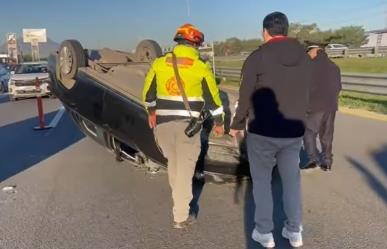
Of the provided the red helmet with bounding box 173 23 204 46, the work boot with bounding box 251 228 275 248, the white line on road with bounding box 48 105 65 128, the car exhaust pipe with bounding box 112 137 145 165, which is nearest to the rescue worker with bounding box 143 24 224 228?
the red helmet with bounding box 173 23 204 46

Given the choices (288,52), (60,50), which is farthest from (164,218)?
(60,50)

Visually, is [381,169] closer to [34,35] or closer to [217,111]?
[217,111]

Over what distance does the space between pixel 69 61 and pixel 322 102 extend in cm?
339

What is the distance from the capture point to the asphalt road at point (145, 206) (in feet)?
13.9

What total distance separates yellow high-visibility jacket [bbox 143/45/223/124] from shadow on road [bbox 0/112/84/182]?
3090 mm

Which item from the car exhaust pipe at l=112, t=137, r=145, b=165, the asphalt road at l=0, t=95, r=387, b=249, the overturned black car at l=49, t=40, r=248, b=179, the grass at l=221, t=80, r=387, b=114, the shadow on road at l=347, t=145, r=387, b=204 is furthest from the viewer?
the grass at l=221, t=80, r=387, b=114

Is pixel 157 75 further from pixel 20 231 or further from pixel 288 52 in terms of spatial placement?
pixel 20 231

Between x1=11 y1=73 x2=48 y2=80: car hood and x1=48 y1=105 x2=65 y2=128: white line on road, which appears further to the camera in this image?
x1=11 y1=73 x2=48 y2=80: car hood

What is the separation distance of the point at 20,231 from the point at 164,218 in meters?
1.37

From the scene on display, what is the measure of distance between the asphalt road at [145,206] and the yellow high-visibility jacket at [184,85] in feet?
3.60

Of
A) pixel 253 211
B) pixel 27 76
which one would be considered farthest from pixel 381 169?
pixel 27 76

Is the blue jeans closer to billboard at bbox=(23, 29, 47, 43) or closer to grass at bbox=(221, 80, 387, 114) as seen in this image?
grass at bbox=(221, 80, 387, 114)

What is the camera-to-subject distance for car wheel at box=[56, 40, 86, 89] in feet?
20.3

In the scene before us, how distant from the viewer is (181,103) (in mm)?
4422
